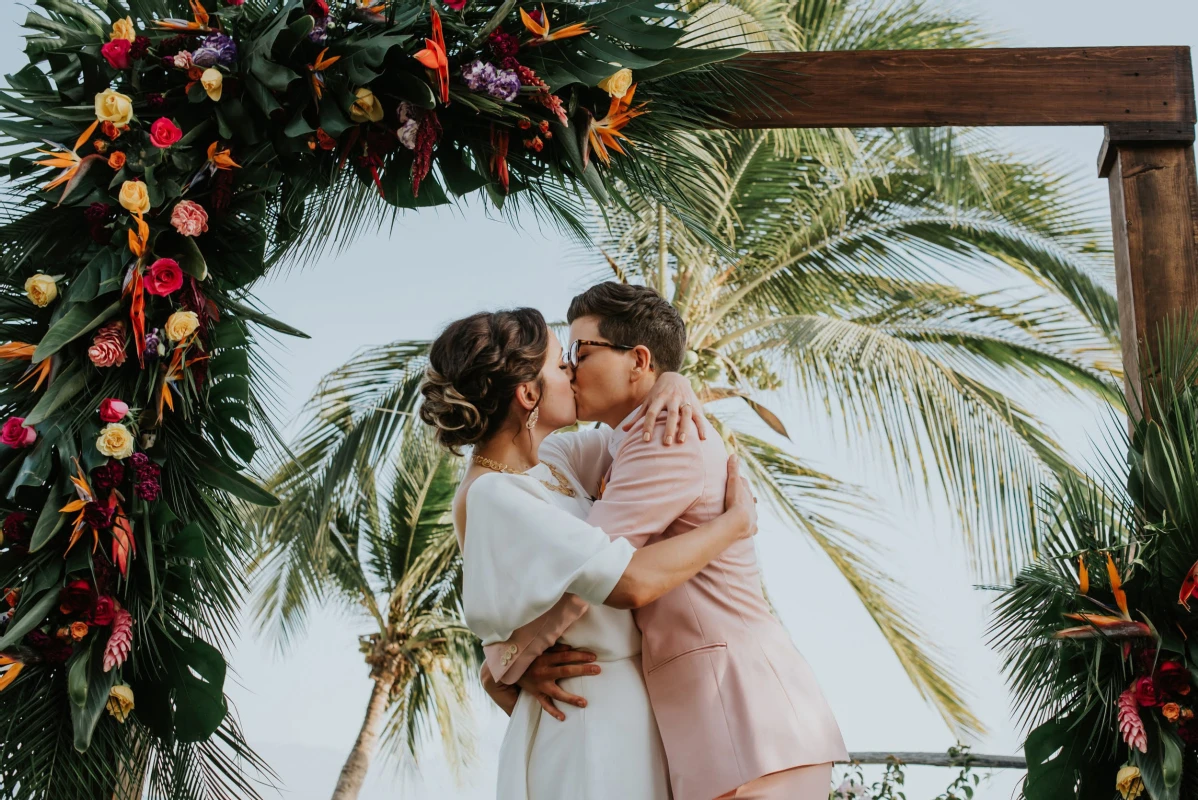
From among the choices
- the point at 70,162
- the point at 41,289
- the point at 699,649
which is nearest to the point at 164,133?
the point at 70,162

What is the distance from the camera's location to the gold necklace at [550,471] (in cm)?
279

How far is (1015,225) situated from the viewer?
8750mm

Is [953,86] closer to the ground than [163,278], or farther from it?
farther from it

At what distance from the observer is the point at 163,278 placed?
3043mm

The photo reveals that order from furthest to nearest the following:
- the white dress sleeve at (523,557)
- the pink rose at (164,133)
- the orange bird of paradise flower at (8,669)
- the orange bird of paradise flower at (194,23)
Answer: the orange bird of paradise flower at (194,23) → the pink rose at (164,133) → the orange bird of paradise flower at (8,669) → the white dress sleeve at (523,557)

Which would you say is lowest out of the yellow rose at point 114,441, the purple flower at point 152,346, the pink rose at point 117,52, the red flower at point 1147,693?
the red flower at point 1147,693

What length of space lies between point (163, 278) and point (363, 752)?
11.2 meters

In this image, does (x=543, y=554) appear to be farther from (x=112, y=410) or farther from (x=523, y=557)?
(x=112, y=410)

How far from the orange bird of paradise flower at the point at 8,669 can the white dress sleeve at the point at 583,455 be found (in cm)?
134

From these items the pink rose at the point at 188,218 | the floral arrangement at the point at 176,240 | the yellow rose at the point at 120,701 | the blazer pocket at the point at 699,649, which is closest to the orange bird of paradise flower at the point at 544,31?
the floral arrangement at the point at 176,240

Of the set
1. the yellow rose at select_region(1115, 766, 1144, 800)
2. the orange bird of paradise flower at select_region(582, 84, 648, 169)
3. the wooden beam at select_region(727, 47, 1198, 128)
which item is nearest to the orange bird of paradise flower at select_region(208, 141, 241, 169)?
the orange bird of paradise flower at select_region(582, 84, 648, 169)

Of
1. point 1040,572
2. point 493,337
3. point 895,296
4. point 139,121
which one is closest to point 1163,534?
point 1040,572

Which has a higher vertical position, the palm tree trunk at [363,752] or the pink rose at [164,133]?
the pink rose at [164,133]

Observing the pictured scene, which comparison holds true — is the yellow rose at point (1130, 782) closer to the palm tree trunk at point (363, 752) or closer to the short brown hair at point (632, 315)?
the short brown hair at point (632, 315)
